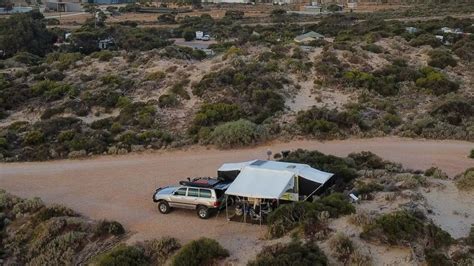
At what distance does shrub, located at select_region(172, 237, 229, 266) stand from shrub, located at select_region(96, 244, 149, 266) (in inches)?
36.4

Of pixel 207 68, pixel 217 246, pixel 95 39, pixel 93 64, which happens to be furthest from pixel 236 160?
pixel 95 39

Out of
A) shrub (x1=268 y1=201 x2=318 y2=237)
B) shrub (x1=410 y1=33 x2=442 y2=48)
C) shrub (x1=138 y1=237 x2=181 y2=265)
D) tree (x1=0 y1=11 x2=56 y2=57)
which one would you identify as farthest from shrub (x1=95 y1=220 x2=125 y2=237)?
tree (x1=0 y1=11 x2=56 y2=57)

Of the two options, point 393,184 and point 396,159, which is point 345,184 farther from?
point 396,159

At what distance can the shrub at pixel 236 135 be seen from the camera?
24.1m

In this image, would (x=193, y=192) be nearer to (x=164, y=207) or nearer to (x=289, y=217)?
(x=164, y=207)

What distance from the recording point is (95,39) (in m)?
59.7

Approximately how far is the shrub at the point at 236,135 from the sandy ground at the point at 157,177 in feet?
1.78

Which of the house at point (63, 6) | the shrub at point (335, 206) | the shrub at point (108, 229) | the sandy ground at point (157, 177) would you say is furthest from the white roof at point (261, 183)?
the house at point (63, 6)

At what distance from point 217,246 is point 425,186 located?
778 centimetres

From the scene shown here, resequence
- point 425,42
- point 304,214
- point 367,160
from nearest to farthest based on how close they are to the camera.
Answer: point 304,214 → point 367,160 → point 425,42

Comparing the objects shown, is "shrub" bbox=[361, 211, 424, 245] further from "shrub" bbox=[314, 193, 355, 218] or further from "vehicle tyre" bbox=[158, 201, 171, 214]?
"vehicle tyre" bbox=[158, 201, 171, 214]

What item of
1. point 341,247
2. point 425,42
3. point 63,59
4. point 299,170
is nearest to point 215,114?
point 299,170

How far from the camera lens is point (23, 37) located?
178 feet

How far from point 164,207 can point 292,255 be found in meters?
5.67
